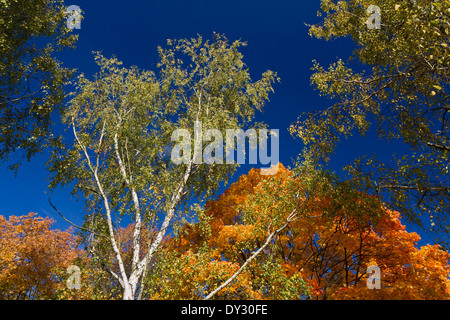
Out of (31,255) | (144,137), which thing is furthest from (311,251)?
(31,255)

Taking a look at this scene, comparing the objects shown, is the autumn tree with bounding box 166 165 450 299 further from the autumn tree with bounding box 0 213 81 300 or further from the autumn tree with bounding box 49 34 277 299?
the autumn tree with bounding box 0 213 81 300

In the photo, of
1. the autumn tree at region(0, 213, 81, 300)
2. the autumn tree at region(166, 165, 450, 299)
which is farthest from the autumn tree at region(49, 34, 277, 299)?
the autumn tree at region(0, 213, 81, 300)

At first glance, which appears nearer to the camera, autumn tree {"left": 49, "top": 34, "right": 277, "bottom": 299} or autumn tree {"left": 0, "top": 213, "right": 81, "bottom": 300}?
autumn tree {"left": 49, "top": 34, "right": 277, "bottom": 299}

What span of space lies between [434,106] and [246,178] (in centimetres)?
1363

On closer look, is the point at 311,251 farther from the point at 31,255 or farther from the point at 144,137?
the point at 31,255

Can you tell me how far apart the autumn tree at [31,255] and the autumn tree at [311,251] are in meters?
16.5

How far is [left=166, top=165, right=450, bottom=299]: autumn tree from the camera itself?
8508 mm

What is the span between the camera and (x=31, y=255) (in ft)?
78.3

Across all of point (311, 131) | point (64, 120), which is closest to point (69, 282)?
point (64, 120)

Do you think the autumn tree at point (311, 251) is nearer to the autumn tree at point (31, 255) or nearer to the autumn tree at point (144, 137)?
the autumn tree at point (144, 137)

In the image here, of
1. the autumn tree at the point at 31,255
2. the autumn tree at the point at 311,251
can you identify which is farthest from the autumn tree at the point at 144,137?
the autumn tree at the point at 31,255

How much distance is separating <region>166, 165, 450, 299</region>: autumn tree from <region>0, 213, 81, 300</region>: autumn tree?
54.2 ft

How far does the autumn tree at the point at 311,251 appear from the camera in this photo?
8508 mm
